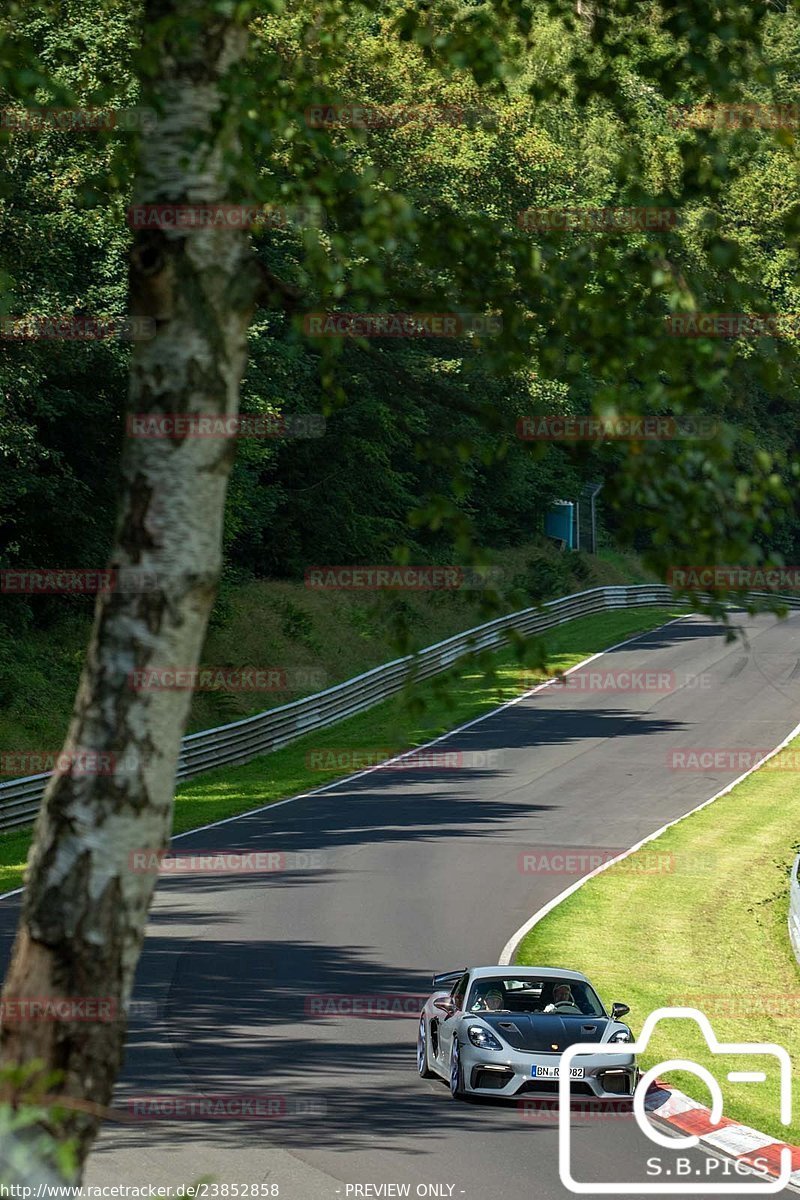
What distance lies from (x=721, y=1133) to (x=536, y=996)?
2.76 meters

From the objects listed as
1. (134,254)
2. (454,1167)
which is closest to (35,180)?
(454,1167)

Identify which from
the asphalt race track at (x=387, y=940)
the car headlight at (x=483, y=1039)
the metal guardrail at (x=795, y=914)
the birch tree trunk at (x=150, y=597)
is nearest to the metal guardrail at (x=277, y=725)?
the asphalt race track at (x=387, y=940)

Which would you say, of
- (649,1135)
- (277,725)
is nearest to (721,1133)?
(649,1135)

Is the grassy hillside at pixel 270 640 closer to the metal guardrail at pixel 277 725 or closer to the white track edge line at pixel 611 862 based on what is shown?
the metal guardrail at pixel 277 725

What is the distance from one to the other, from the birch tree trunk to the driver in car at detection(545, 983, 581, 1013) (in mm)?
11576

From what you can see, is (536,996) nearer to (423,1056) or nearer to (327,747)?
(423,1056)

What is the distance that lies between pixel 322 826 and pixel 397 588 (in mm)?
27849

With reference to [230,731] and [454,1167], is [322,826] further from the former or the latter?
[454,1167]

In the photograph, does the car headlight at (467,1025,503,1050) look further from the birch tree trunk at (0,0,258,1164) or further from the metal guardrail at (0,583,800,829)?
the metal guardrail at (0,583,800,829)

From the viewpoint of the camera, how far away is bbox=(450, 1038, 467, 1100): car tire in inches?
597

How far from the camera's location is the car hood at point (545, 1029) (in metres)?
15.3

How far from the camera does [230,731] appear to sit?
1619 inches

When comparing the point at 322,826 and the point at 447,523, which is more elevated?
the point at 447,523

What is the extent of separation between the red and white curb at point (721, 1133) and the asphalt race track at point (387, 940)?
0.53 metres
